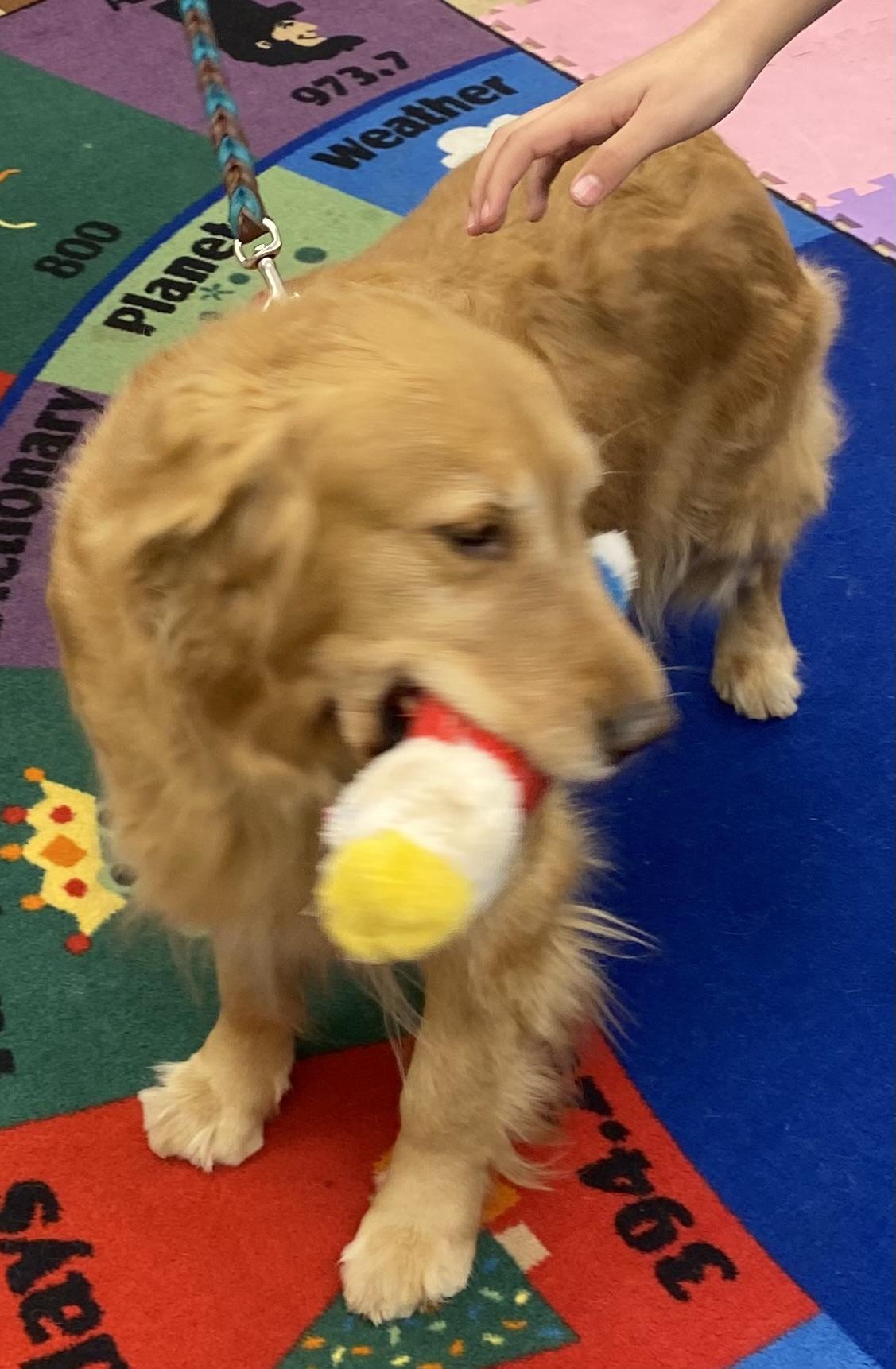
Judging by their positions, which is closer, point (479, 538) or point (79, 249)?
point (479, 538)

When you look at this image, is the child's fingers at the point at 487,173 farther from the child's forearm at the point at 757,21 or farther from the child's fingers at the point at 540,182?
the child's forearm at the point at 757,21

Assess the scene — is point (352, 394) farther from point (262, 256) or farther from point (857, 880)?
point (857, 880)

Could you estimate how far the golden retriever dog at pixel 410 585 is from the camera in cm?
97

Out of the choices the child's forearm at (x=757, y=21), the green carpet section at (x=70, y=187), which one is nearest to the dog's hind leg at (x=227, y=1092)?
the child's forearm at (x=757, y=21)

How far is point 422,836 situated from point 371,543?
234mm

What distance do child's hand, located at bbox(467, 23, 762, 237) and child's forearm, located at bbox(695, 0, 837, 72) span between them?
0.01 m

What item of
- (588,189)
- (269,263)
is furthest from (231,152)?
(588,189)

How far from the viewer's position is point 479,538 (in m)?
0.98

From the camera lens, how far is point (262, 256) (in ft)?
4.68

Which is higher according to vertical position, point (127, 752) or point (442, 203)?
point (442, 203)

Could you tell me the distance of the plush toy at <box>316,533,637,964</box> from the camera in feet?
3.01

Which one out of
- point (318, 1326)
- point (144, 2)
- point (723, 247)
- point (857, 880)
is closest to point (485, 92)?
point (144, 2)

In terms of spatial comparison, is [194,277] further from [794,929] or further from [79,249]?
[794,929]

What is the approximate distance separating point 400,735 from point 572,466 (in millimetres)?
273
